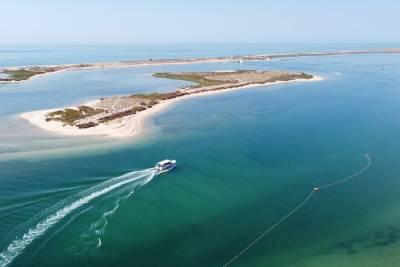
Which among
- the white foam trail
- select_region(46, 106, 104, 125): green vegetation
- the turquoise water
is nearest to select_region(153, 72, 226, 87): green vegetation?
the turquoise water

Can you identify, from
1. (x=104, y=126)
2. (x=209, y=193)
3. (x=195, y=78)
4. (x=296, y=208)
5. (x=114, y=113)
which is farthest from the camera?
(x=195, y=78)

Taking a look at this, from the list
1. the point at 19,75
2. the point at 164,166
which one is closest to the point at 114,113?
the point at 164,166

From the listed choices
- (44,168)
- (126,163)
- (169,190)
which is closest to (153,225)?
(169,190)

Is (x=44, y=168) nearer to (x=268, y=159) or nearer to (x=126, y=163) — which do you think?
(x=126, y=163)

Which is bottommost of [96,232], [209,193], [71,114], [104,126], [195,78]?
[96,232]

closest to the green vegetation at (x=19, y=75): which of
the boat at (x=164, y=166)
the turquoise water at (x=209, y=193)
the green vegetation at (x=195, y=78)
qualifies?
the green vegetation at (x=195, y=78)

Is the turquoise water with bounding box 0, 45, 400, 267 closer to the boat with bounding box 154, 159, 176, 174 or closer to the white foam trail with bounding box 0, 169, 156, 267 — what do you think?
the white foam trail with bounding box 0, 169, 156, 267

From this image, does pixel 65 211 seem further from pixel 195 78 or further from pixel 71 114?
pixel 195 78

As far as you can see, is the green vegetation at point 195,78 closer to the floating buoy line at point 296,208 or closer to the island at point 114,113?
the island at point 114,113
